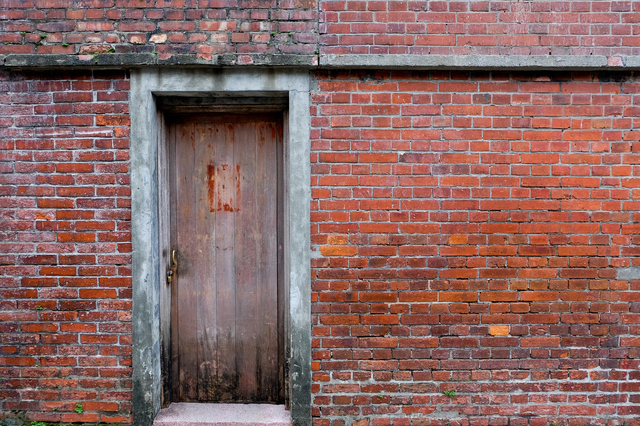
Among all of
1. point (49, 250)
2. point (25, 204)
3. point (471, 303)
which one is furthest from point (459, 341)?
point (25, 204)

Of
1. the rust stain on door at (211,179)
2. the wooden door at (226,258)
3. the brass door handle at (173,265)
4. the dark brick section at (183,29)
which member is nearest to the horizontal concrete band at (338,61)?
the dark brick section at (183,29)

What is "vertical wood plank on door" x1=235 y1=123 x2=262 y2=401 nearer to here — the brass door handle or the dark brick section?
the brass door handle

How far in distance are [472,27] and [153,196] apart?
102 inches

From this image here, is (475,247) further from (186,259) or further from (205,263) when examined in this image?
(186,259)

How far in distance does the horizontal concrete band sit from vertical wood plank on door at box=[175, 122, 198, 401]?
565 mm

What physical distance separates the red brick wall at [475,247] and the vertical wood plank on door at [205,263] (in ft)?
2.90

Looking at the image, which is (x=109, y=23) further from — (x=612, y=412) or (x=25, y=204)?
(x=612, y=412)

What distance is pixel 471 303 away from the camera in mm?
2779

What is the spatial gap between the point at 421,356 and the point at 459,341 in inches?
11.8

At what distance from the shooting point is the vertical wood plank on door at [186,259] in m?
3.04

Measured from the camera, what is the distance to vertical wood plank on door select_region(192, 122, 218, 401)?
3.03 metres

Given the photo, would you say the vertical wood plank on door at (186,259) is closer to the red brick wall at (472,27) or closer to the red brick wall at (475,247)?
the red brick wall at (475,247)

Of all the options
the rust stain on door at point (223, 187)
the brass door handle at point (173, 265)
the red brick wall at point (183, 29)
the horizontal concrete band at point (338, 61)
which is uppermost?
the red brick wall at point (183, 29)

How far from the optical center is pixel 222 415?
113 inches
